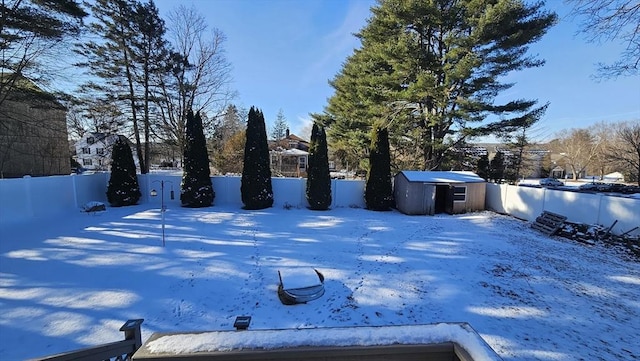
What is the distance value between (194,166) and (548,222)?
523 inches

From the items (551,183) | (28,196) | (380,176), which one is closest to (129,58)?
(28,196)

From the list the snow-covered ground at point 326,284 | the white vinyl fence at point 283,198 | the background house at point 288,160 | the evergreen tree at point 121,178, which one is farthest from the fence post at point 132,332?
the background house at point 288,160

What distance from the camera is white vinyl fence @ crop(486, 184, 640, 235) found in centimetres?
751

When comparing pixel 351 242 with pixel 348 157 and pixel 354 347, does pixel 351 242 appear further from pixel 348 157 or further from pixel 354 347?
pixel 348 157

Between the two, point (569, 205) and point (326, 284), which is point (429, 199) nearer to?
point (569, 205)

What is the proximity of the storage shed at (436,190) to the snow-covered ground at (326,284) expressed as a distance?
3.09 metres

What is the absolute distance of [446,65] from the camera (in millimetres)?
13000

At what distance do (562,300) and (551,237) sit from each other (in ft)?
15.8

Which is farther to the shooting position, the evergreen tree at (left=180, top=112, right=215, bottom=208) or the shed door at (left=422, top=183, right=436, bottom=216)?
the evergreen tree at (left=180, top=112, right=215, bottom=208)

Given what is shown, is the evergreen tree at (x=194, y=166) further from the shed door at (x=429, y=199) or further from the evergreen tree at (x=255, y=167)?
the shed door at (x=429, y=199)

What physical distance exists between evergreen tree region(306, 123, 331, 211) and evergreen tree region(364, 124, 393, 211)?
195 cm

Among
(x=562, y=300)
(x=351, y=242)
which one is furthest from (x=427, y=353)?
(x=351, y=242)

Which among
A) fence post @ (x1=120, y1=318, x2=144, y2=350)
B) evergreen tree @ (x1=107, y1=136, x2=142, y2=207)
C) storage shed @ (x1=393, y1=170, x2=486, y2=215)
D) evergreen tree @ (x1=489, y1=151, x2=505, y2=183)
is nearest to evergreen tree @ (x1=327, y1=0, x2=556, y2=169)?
storage shed @ (x1=393, y1=170, x2=486, y2=215)

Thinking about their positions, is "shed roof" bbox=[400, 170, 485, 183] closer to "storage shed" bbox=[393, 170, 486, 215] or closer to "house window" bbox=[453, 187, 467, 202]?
"storage shed" bbox=[393, 170, 486, 215]
